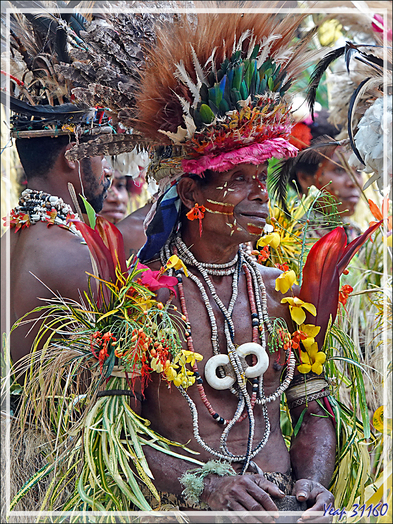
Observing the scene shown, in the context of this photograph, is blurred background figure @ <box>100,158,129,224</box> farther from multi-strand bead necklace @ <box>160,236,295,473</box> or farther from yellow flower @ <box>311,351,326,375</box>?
yellow flower @ <box>311,351,326,375</box>

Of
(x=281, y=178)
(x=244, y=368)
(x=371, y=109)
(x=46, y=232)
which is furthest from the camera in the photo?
(x=281, y=178)

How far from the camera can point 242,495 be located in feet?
7.02

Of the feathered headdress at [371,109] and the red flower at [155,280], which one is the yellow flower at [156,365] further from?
the feathered headdress at [371,109]

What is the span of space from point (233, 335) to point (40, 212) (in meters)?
1.15

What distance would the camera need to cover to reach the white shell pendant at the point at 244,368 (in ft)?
7.79

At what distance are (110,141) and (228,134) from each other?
1.52 feet

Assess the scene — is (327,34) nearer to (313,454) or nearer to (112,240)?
(112,240)

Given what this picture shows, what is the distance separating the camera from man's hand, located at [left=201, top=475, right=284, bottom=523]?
2.13m

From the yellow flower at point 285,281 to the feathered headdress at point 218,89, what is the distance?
46 cm

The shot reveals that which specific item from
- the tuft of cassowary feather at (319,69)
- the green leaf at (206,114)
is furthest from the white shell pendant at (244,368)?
the tuft of cassowary feather at (319,69)

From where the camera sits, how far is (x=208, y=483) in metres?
2.24

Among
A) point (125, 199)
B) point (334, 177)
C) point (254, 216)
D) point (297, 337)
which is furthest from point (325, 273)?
point (125, 199)

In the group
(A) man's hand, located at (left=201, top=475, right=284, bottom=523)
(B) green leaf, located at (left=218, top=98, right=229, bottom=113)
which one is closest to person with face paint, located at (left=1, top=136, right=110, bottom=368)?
(B) green leaf, located at (left=218, top=98, right=229, bottom=113)

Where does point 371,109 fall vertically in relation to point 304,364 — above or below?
above
